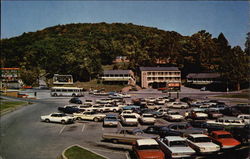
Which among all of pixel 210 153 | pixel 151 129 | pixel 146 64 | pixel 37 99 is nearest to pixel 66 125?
pixel 151 129

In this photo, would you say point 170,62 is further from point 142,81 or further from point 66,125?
point 66,125

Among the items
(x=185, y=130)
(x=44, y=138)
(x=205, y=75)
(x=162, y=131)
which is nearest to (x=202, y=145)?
(x=185, y=130)

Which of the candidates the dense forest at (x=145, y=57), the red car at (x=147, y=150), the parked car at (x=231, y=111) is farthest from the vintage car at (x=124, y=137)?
the dense forest at (x=145, y=57)

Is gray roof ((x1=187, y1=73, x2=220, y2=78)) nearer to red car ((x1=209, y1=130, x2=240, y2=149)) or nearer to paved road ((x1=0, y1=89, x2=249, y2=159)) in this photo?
paved road ((x1=0, y1=89, x2=249, y2=159))

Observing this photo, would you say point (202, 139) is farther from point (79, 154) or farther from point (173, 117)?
point (173, 117)

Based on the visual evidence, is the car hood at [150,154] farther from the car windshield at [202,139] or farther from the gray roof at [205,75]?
the gray roof at [205,75]
